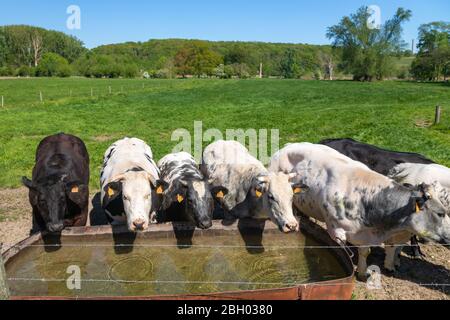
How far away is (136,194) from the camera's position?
19.5ft

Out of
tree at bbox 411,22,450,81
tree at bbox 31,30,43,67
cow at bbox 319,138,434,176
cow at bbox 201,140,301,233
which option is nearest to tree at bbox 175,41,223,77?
tree at bbox 31,30,43,67

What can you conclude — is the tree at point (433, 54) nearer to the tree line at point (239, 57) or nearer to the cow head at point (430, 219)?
the tree line at point (239, 57)

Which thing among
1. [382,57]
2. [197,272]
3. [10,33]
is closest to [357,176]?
[197,272]

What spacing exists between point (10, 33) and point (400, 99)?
102 m

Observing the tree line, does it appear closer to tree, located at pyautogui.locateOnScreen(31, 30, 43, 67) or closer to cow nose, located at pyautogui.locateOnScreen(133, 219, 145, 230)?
tree, located at pyautogui.locateOnScreen(31, 30, 43, 67)

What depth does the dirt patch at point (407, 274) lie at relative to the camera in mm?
5348

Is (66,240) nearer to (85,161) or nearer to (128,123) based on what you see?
(85,161)

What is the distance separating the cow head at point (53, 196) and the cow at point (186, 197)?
4.85ft

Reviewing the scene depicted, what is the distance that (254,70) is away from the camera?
126 m

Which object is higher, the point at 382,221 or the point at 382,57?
the point at 382,57

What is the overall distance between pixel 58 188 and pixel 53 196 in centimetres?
16

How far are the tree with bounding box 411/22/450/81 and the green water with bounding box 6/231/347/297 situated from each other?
69.6 metres

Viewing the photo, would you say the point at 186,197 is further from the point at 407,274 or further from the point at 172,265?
the point at 407,274

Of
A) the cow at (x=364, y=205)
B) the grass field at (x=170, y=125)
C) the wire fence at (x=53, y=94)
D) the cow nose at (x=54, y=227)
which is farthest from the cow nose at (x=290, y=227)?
the wire fence at (x=53, y=94)
